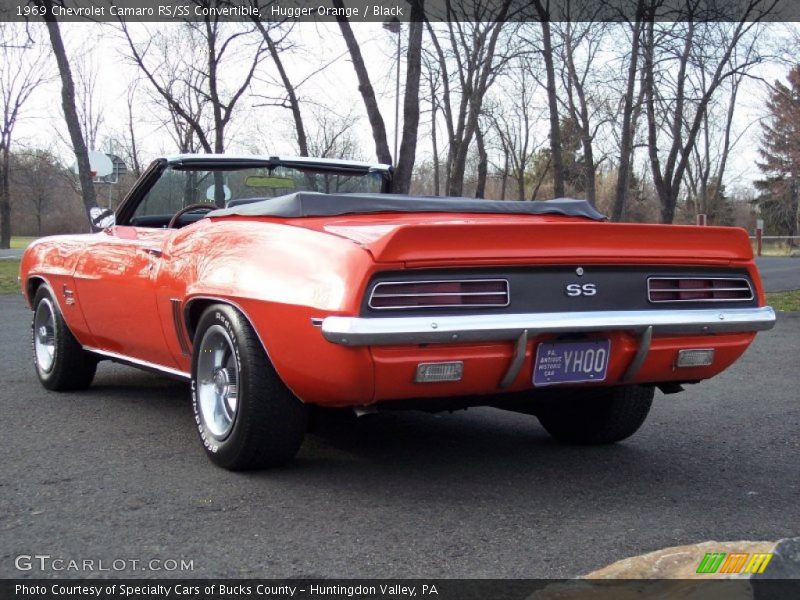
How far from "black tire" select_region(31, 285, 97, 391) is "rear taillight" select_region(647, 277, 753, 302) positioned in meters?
3.65

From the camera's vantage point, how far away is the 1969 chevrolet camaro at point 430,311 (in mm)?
3223

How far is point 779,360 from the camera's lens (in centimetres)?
789

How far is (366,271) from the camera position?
3170mm

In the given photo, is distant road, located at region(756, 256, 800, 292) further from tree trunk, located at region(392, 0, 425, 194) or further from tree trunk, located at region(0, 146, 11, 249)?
tree trunk, located at region(0, 146, 11, 249)

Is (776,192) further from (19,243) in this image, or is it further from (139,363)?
(139,363)

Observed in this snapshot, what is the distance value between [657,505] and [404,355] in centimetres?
111

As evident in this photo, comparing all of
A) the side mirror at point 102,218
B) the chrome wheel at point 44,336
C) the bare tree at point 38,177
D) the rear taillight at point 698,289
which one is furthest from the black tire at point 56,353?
the bare tree at point 38,177

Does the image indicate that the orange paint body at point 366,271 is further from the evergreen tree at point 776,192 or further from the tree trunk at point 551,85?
the evergreen tree at point 776,192

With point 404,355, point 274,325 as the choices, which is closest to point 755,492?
point 404,355

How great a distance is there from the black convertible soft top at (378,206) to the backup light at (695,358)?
1089 mm

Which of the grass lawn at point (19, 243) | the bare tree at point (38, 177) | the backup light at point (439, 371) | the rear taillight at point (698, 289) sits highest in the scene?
the bare tree at point (38, 177)

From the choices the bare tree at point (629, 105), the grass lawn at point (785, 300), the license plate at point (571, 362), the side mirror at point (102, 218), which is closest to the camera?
the license plate at point (571, 362)

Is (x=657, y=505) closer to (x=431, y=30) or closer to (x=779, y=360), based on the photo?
(x=779, y=360)

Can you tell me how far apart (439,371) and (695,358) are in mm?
1182
